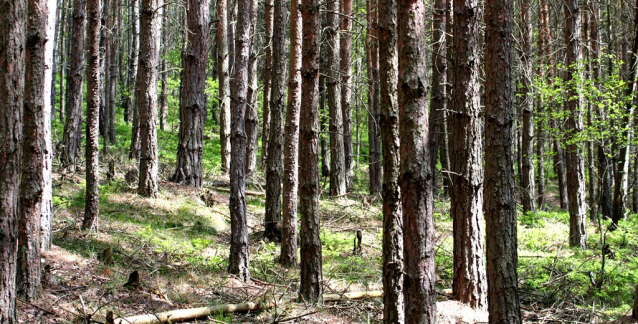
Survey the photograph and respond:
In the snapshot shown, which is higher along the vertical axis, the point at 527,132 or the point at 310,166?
the point at 527,132

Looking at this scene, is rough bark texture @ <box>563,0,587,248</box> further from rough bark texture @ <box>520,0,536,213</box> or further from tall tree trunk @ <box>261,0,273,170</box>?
tall tree trunk @ <box>261,0,273,170</box>

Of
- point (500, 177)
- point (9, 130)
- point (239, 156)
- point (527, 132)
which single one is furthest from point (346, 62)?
point (9, 130)

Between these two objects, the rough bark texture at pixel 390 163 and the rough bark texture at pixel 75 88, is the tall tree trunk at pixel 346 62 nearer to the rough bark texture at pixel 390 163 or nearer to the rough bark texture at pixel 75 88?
the rough bark texture at pixel 75 88

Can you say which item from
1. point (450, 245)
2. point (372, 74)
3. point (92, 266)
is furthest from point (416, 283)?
point (372, 74)

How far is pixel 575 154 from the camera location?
39.9 ft

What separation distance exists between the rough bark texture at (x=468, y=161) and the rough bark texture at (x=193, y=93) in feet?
23.1

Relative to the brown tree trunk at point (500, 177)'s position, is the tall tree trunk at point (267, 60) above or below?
above

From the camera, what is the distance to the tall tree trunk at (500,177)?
587 cm

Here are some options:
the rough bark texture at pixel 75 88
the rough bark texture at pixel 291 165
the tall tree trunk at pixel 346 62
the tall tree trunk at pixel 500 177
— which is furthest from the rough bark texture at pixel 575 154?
the rough bark texture at pixel 75 88

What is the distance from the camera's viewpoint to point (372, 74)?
731 inches

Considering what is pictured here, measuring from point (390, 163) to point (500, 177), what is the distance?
4.60ft

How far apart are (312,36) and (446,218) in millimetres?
9199

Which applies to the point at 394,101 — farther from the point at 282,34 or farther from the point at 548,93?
the point at 548,93

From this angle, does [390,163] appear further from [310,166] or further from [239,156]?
[239,156]
